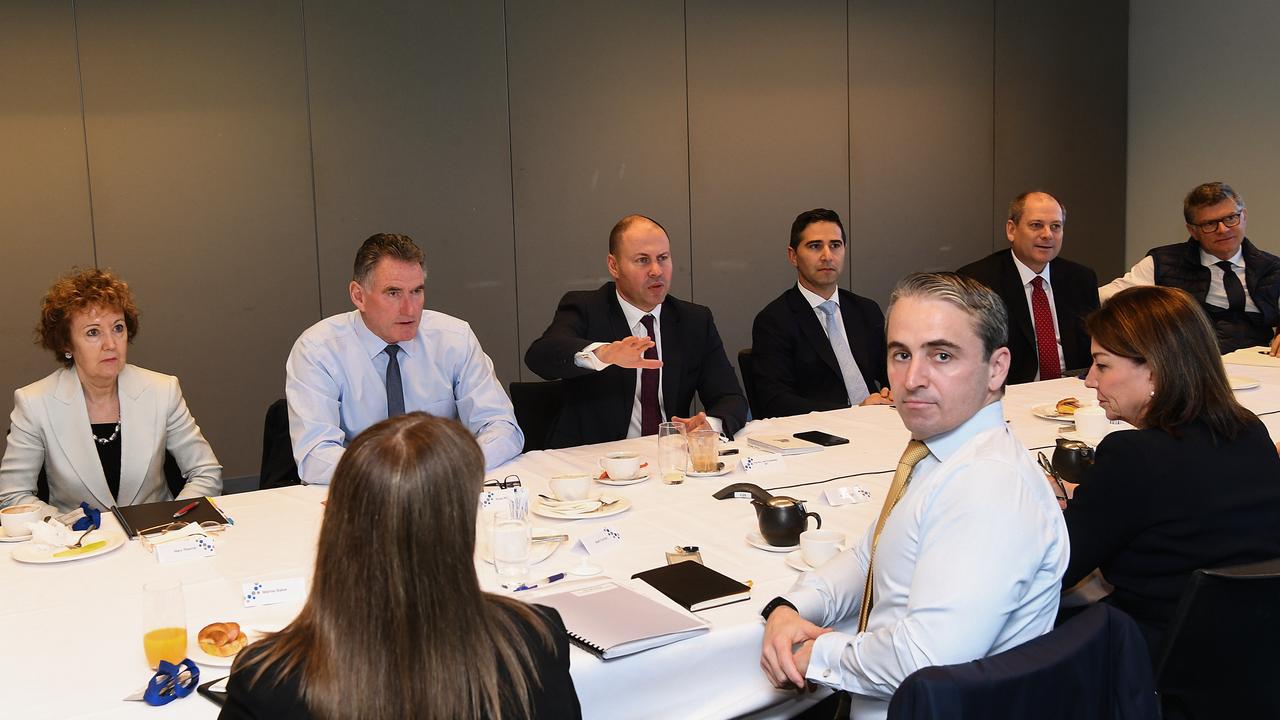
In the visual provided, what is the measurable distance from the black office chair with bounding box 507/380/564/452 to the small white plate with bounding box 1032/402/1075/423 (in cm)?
169

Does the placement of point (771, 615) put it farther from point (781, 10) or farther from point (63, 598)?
point (781, 10)

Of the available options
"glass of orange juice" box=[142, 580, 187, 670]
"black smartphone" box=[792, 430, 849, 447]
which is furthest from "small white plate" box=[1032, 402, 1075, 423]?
"glass of orange juice" box=[142, 580, 187, 670]

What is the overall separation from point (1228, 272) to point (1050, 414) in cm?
248

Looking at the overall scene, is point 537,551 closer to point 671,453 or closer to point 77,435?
point 671,453

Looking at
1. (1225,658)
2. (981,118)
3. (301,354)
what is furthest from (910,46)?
(1225,658)

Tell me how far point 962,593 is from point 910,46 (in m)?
6.13

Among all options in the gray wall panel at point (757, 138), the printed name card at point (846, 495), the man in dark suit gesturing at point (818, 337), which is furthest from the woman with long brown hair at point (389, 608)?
the gray wall panel at point (757, 138)

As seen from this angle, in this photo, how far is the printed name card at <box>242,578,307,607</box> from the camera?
2.03m

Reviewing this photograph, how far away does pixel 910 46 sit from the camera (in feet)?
23.1

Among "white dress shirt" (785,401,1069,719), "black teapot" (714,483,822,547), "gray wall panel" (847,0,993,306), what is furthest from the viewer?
"gray wall panel" (847,0,993,306)

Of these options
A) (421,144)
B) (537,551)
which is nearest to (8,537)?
(537,551)

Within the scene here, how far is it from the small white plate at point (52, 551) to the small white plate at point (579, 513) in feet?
3.20

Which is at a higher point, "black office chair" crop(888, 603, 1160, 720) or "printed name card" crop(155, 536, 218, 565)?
"black office chair" crop(888, 603, 1160, 720)

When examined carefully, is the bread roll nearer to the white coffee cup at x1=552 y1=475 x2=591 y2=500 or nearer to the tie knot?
the white coffee cup at x1=552 y1=475 x2=591 y2=500
